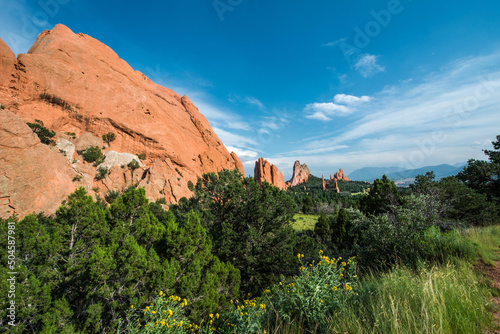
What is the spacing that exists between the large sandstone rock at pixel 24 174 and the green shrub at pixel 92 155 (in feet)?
22.2

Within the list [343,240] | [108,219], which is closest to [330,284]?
[108,219]

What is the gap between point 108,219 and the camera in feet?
22.9

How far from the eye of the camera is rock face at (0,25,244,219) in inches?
982

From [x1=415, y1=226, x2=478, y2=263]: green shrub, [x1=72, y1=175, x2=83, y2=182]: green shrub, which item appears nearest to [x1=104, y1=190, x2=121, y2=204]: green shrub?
[x1=72, y1=175, x2=83, y2=182]: green shrub

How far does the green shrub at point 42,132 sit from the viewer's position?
2902cm

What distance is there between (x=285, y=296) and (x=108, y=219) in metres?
6.80

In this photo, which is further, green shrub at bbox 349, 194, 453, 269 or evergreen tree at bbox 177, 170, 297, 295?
evergreen tree at bbox 177, 170, 297, 295

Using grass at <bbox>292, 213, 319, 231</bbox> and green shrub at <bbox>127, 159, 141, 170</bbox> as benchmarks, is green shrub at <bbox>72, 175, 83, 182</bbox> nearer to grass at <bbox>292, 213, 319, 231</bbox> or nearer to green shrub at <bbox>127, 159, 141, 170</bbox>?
green shrub at <bbox>127, 159, 141, 170</bbox>

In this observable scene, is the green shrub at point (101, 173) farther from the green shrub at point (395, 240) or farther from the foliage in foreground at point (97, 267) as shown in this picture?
the green shrub at point (395, 240)

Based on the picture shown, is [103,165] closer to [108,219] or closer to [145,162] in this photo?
[145,162]

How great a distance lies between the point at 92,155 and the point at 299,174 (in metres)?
129

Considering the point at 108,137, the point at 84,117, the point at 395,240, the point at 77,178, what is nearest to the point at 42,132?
the point at 84,117

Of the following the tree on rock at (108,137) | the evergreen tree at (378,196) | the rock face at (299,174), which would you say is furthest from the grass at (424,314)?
the rock face at (299,174)

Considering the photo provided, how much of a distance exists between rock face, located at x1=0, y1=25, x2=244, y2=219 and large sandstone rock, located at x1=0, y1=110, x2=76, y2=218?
4.3 inches
